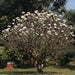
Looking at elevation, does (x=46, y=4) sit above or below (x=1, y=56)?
above

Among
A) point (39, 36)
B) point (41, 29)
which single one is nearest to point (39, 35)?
point (39, 36)

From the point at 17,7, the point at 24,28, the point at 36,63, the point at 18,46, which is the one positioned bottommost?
the point at 36,63

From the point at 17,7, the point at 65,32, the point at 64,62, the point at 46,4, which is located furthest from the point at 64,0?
the point at 65,32

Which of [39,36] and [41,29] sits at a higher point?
[41,29]

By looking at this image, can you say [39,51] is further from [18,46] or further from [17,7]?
[17,7]

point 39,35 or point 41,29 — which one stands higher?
point 41,29

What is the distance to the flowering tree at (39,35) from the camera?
1181cm

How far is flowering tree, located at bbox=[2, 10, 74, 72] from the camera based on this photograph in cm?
1181

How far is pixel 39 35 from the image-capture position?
11891 millimetres

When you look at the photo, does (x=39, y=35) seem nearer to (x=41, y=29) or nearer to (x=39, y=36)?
(x=39, y=36)

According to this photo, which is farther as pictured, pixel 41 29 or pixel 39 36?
pixel 41 29

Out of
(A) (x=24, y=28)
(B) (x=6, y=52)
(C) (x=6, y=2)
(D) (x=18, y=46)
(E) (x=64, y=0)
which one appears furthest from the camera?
(E) (x=64, y=0)

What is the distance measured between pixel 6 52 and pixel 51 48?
6742 millimetres

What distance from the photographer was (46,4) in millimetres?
20812
